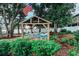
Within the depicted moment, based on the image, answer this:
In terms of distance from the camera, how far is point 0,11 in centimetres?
262

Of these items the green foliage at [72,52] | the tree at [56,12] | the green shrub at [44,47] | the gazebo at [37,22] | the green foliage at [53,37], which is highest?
the tree at [56,12]

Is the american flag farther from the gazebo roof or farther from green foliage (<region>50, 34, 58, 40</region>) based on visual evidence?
green foliage (<region>50, 34, 58, 40</region>)

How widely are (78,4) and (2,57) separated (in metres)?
1.11

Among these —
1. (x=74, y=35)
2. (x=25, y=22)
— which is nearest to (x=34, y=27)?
(x=25, y=22)

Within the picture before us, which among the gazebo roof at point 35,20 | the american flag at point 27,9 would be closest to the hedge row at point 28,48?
the gazebo roof at point 35,20

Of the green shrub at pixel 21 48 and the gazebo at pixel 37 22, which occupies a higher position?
the gazebo at pixel 37 22

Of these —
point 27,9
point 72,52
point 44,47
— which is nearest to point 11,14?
point 27,9

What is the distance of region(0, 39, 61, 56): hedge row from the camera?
256 cm

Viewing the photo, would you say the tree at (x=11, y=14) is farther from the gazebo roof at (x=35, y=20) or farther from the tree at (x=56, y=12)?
the tree at (x=56, y=12)

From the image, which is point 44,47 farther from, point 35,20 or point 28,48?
point 35,20

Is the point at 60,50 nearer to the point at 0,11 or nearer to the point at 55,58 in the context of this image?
the point at 55,58

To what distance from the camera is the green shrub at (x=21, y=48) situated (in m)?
2.56

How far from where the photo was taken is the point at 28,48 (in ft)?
8.40

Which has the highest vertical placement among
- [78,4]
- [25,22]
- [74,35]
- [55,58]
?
[78,4]
